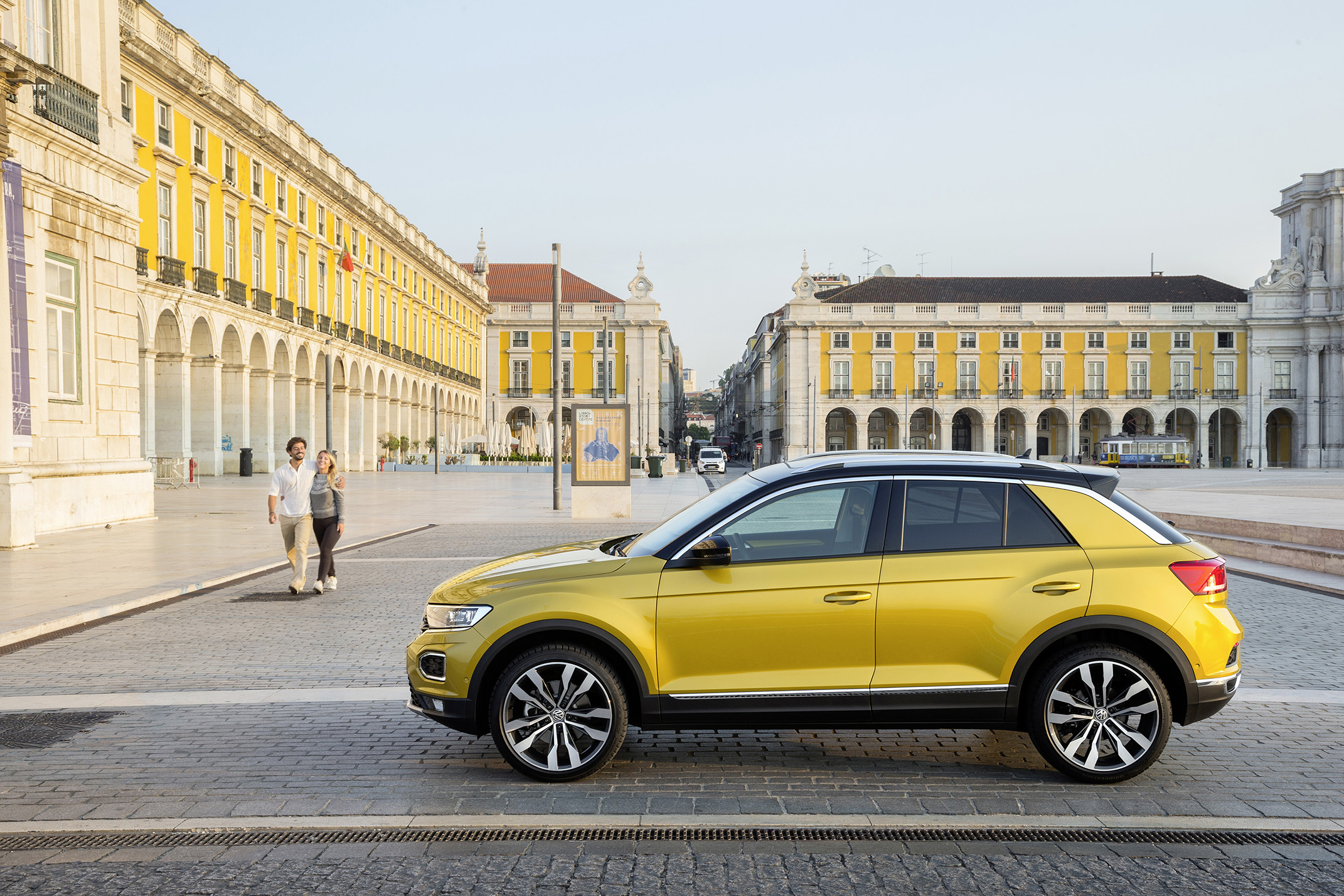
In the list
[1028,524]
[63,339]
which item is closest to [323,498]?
[1028,524]

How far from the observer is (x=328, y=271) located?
53219mm

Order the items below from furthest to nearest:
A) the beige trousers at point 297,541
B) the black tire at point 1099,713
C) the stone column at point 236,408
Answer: the stone column at point 236,408, the beige trousers at point 297,541, the black tire at point 1099,713

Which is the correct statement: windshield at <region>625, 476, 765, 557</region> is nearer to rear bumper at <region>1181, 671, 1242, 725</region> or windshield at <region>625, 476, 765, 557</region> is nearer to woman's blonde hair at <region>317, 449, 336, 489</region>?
rear bumper at <region>1181, 671, 1242, 725</region>

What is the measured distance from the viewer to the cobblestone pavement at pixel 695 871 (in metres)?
3.85

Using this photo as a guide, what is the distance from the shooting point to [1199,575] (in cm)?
504

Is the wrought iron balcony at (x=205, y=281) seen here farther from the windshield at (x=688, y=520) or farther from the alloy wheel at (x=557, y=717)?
the alloy wheel at (x=557, y=717)

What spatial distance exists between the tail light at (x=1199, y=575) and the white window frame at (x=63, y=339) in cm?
1756

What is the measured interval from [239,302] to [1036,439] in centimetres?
6855

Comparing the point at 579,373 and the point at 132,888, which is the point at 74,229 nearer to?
the point at 132,888

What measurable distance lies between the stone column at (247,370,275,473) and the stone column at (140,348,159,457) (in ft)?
28.2

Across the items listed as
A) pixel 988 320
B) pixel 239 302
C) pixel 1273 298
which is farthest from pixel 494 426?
pixel 1273 298

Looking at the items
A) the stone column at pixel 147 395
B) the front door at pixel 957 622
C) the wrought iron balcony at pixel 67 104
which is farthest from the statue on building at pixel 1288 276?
the front door at pixel 957 622

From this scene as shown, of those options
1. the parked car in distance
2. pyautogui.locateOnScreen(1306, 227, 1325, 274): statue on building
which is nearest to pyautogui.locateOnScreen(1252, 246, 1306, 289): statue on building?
pyautogui.locateOnScreen(1306, 227, 1325, 274): statue on building

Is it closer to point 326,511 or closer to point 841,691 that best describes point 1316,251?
point 326,511
